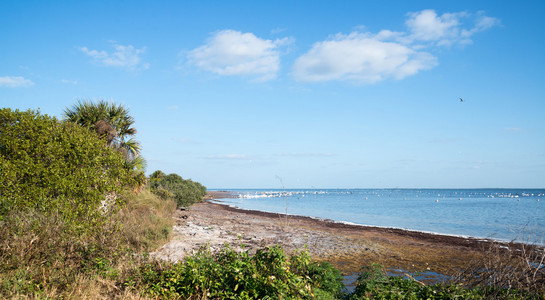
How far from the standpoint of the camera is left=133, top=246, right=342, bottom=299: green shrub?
202 inches

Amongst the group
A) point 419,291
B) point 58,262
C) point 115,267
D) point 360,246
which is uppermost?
point 58,262

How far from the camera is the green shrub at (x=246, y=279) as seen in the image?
514 centimetres

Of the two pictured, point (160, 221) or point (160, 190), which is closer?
point (160, 221)

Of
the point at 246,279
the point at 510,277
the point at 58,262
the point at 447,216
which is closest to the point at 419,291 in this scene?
the point at 510,277

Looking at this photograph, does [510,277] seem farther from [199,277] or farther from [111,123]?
[111,123]

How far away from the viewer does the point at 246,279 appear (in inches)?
207

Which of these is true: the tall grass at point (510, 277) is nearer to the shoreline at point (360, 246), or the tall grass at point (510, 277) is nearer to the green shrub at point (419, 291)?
the green shrub at point (419, 291)

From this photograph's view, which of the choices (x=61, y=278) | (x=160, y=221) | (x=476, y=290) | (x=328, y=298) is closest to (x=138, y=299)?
(x=61, y=278)

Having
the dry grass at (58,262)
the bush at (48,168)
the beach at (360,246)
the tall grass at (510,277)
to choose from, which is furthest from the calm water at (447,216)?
the bush at (48,168)

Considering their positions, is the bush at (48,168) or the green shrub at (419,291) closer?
the green shrub at (419,291)

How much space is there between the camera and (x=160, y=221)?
13.9 m

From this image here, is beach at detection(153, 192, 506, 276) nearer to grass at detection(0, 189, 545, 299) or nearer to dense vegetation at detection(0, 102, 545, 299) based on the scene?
dense vegetation at detection(0, 102, 545, 299)

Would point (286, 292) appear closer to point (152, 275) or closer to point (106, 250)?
point (152, 275)

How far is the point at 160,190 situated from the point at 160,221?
10.6 m
